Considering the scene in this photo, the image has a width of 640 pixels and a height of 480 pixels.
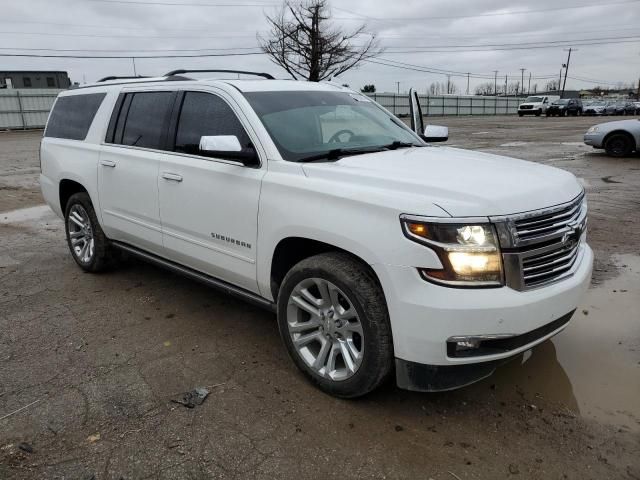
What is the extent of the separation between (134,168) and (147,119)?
0.43 meters

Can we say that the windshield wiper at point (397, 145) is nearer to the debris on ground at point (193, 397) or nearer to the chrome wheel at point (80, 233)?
the debris on ground at point (193, 397)

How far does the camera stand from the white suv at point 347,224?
8.71ft

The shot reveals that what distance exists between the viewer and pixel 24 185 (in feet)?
39.4

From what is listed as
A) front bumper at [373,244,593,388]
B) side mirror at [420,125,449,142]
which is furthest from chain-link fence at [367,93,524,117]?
front bumper at [373,244,593,388]

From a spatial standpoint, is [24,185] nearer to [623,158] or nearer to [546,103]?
[623,158]

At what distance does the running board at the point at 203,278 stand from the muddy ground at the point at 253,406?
1.29 feet

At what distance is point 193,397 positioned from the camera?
3.24 m

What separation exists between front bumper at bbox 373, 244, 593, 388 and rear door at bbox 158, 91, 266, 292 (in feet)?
3.67

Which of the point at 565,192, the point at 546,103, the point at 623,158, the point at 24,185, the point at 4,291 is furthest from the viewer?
the point at 546,103

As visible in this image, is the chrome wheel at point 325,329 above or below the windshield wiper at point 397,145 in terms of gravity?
below

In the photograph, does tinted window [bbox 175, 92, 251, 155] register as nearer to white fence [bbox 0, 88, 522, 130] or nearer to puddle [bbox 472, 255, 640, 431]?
puddle [bbox 472, 255, 640, 431]

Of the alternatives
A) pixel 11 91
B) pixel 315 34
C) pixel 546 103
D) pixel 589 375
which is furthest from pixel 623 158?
pixel 546 103

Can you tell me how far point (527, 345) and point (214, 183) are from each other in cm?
223

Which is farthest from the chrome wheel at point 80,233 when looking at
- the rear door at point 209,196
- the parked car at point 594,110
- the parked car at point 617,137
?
the parked car at point 594,110
